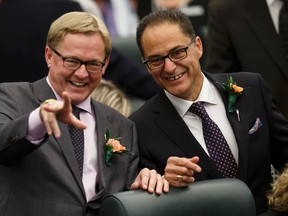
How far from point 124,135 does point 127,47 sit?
2.26 m

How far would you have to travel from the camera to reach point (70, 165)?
13.3 ft

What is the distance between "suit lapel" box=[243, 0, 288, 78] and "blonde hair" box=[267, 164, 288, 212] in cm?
123

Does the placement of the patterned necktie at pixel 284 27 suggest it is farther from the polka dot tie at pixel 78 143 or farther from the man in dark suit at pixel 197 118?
the polka dot tie at pixel 78 143

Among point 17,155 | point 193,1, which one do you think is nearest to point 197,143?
point 17,155

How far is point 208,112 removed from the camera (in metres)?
4.52

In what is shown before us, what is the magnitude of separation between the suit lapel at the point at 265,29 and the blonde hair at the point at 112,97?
2.86ft

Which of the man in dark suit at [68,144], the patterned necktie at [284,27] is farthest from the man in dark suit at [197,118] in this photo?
the patterned necktie at [284,27]

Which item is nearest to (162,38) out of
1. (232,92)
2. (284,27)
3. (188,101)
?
(188,101)

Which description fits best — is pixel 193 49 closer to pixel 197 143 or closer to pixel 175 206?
pixel 197 143

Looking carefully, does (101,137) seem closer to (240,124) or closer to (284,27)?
(240,124)

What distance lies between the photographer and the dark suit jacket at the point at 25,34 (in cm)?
555

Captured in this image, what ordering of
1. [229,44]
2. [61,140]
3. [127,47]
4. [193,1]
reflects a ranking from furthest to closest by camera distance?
[193,1]
[127,47]
[229,44]
[61,140]

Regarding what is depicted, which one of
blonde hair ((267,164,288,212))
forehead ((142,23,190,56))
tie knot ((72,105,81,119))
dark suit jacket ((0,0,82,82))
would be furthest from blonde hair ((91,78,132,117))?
blonde hair ((267,164,288,212))

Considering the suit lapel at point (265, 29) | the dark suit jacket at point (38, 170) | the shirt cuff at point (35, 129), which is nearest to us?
the shirt cuff at point (35, 129)
